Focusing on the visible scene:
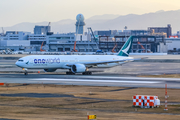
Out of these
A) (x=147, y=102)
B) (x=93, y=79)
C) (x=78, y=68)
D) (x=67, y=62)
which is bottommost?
(x=93, y=79)

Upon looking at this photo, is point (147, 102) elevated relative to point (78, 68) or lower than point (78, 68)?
lower

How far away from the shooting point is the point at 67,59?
6650cm

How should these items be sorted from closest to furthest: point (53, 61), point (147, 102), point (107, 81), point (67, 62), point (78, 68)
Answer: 1. point (147, 102)
2. point (107, 81)
3. point (78, 68)
4. point (53, 61)
5. point (67, 62)

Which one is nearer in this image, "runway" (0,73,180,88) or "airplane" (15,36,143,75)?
"runway" (0,73,180,88)

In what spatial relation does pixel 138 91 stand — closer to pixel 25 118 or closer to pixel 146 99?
pixel 146 99

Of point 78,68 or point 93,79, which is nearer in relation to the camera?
point 93,79

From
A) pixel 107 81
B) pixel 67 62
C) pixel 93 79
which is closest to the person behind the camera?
pixel 107 81

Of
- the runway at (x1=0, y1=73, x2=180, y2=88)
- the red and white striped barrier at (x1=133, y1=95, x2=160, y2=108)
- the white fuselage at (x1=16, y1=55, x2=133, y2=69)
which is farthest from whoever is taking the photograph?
the white fuselage at (x1=16, y1=55, x2=133, y2=69)

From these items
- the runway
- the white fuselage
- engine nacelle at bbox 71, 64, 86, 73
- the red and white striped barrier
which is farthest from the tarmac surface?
the red and white striped barrier

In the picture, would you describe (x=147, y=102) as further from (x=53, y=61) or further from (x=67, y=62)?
(x=67, y=62)

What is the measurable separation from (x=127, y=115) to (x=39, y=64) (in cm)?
3933

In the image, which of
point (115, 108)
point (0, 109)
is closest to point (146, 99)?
point (115, 108)

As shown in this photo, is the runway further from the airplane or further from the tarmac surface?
the airplane

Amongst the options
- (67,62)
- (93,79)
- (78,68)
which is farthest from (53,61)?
(93,79)
